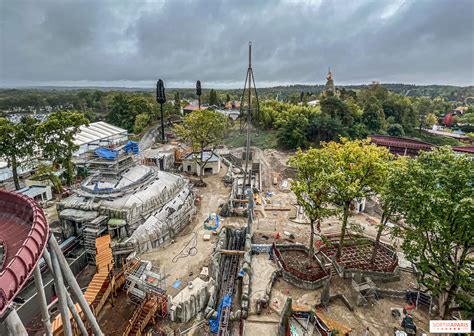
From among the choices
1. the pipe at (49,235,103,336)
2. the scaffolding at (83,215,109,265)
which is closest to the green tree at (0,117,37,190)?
the scaffolding at (83,215,109,265)

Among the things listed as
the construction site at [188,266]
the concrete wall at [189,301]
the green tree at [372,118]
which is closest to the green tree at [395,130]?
the green tree at [372,118]

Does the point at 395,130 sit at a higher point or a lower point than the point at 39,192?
higher

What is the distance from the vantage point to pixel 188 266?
76.4ft

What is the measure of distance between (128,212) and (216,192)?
14.7 metres

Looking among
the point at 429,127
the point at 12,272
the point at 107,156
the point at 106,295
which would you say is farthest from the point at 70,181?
the point at 429,127

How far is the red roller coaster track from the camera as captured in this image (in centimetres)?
732

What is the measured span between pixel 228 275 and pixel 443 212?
1817 cm

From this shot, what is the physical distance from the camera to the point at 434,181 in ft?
53.2

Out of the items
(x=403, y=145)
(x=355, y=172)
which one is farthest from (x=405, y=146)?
(x=355, y=172)

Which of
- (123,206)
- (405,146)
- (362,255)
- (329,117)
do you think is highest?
(329,117)

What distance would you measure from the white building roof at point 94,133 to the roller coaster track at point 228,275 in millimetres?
39746

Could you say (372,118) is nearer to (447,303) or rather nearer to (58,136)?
(447,303)

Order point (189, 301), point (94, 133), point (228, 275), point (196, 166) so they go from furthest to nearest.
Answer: point (94, 133), point (196, 166), point (228, 275), point (189, 301)

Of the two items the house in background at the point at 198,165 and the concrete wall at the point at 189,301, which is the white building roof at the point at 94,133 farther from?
the concrete wall at the point at 189,301
